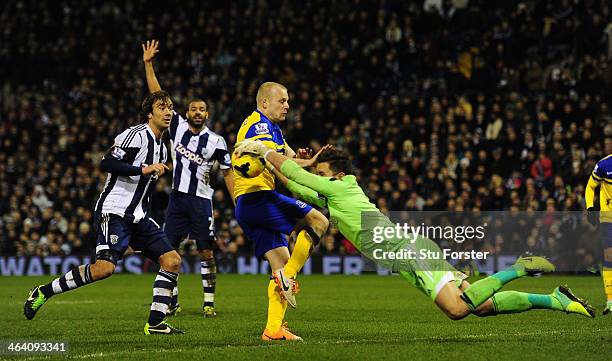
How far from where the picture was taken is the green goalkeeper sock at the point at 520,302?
8.60 meters

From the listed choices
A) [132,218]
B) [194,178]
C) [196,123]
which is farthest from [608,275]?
[132,218]

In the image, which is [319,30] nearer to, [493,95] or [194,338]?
[493,95]

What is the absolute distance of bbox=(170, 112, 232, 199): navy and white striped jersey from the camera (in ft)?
41.9

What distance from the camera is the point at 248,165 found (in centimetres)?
904

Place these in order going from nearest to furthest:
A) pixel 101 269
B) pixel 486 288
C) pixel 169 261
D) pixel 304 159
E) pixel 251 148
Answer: pixel 486 288 < pixel 251 148 < pixel 304 159 < pixel 101 269 < pixel 169 261

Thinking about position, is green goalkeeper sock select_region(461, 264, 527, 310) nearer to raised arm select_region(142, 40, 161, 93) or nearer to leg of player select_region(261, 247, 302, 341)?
leg of player select_region(261, 247, 302, 341)

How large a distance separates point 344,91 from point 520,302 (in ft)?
56.8

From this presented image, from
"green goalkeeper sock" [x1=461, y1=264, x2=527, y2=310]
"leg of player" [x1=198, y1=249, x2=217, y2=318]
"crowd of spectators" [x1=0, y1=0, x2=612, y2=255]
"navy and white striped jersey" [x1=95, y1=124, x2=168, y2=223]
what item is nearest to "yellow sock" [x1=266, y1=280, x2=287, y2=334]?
"navy and white striped jersey" [x1=95, y1=124, x2=168, y2=223]

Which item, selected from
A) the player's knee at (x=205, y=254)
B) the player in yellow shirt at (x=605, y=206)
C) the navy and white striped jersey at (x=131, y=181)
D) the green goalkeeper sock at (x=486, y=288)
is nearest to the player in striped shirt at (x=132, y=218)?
the navy and white striped jersey at (x=131, y=181)

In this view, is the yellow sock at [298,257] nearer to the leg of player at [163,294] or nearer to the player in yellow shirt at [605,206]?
the leg of player at [163,294]

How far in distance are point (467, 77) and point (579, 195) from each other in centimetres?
533

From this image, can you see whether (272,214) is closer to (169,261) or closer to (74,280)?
(169,261)

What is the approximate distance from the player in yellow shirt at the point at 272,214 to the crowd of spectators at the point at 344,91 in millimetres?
11551

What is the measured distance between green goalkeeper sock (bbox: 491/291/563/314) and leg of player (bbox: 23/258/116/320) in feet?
12.1
